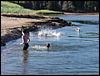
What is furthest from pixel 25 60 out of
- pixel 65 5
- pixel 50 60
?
pixel 65 5

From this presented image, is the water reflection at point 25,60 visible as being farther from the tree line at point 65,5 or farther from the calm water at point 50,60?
the tree line at point 65,5

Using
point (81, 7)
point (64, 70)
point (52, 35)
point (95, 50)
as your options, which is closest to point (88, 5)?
point (81, 7)

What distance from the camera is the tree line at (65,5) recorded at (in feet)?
444

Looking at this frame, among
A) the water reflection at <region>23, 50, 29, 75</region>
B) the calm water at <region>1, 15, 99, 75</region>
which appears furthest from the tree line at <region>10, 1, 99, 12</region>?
the water reflection at <region>23, 50, 29, 75</region>

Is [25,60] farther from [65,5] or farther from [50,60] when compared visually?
[65,5]

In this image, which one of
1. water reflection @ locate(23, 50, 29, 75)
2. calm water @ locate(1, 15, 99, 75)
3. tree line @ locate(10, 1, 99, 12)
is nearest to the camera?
calm water @ locate(1, 15, 99, 75)

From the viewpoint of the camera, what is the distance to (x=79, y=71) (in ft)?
64.8

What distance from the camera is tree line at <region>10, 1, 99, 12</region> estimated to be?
135 metres

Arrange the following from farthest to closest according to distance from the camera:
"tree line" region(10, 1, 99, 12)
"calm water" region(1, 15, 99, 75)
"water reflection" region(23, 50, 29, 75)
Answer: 1. "tree line" region(10, 1, 99, 12)
2. "water reflection" region(23, 50, 29, 75)
3. "calm water" region(1, 15, 99, 75)

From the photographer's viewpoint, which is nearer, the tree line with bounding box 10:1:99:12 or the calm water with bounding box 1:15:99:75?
the calm water with bounding box 1:15:99:75

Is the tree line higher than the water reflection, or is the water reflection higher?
the tree line

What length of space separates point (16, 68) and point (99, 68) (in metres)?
3.99

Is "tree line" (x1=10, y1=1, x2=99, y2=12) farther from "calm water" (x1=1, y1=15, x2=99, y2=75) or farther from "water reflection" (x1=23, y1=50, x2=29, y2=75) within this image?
"water reflection" (x1=23, y1=50, x2=29, y2=75)

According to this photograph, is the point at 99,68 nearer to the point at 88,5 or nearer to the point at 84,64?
the point at 84,64
